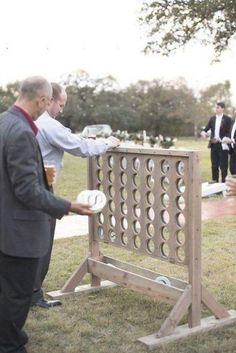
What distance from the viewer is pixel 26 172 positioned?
331cm

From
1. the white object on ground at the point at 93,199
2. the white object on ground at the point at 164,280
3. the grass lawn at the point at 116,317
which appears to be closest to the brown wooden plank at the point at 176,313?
the grass lawn at the point at 116,317

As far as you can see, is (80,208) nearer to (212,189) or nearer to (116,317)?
(116,317)

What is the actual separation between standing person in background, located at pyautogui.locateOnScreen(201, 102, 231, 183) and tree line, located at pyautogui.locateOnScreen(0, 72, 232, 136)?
2203 inches

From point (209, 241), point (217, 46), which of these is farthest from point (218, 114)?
point (209, 241)

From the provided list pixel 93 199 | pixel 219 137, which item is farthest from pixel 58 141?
pixel 219 137

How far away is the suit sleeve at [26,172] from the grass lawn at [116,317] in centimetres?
129

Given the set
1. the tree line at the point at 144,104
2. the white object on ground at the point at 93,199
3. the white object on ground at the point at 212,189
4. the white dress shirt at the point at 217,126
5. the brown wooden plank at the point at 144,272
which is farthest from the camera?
Result: the tree line at the point at 144,104

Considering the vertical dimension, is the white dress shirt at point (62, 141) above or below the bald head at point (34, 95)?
below

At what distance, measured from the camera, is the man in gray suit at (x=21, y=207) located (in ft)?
10.9

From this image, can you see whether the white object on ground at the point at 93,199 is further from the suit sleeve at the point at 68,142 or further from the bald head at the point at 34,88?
the bald head at the point at 34,88

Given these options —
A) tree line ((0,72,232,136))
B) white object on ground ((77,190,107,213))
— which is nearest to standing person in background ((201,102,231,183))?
white object on ground ((77,190,107,213))

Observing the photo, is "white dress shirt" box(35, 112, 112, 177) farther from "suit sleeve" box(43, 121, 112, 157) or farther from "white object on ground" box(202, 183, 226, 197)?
"white object on ground" box(202, 183, 226, 197)

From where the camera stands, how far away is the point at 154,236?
15.1ft

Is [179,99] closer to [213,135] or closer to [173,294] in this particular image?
[213,135]
